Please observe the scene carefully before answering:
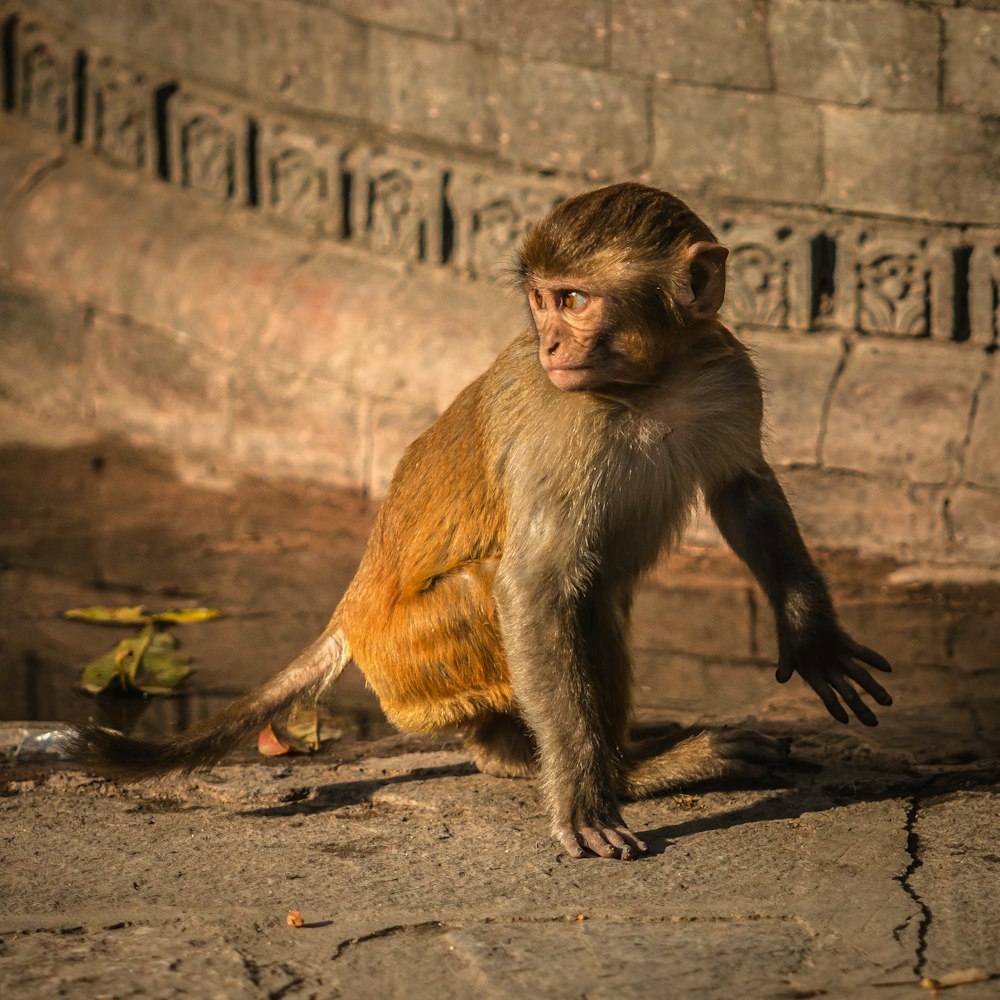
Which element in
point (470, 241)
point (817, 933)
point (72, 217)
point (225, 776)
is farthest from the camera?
point (72, 217)

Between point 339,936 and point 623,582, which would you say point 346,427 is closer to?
point 623,582

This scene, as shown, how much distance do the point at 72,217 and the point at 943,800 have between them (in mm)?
5512

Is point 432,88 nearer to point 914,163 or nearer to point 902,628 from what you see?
point 914,163

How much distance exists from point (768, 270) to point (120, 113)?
3.46 m

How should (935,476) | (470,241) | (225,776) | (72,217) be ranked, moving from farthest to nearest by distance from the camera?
(72,217)
(470,241)
(935,476)
(225,776)

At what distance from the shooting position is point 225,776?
444cm

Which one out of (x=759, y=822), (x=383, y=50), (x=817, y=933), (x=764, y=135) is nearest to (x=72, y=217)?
(x=383, y=50)

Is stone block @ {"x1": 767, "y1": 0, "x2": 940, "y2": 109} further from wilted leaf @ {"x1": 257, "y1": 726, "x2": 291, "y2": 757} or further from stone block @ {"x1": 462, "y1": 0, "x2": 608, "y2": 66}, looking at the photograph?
wilted leaf @ {"x1": 257, "y1": 726, "x2": 291, "y2": 757}

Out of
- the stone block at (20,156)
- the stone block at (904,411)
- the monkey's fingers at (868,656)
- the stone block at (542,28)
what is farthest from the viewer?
the stone block at (20,156)

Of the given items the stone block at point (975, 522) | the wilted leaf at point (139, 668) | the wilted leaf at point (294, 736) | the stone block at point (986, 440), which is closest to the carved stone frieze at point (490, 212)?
the stone block at point (986, 440)

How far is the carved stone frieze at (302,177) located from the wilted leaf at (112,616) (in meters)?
2.28

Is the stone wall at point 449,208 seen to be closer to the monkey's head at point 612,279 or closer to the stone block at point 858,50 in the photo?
the stone block at point 858,50

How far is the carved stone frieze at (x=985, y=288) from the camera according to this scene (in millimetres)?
6176

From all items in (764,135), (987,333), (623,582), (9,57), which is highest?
(9,57)
